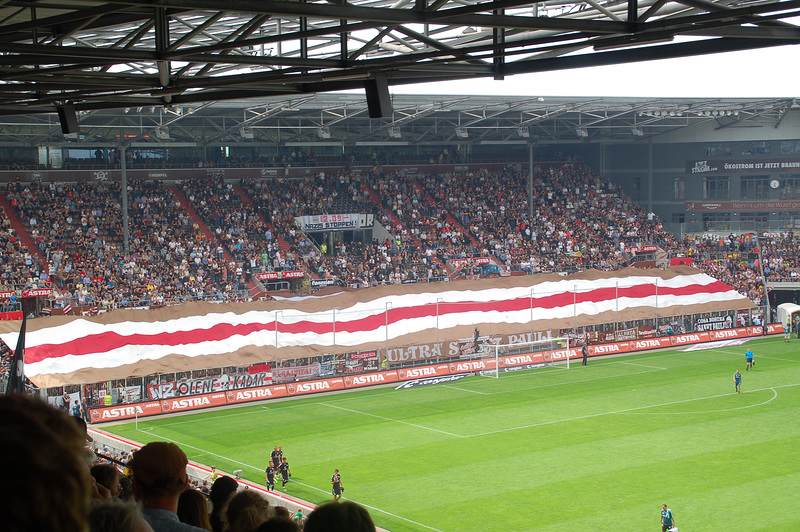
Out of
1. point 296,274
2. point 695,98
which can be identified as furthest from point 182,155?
point 695,98

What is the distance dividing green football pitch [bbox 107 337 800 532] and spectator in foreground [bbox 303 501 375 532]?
21.2 m

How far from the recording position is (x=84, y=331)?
3738 centimetres

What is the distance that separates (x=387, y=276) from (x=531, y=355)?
44.1 feet

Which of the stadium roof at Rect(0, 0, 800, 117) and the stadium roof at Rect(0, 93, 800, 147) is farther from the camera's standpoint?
the stadium roof at Rect(0, 93, 800, 147)

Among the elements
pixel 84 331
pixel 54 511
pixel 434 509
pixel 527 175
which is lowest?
pixel 434 509

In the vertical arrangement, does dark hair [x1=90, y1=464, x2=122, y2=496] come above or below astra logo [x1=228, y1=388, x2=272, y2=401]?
above

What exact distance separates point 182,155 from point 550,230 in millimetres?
27476

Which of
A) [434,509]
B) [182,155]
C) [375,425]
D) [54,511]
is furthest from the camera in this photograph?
[182,155]

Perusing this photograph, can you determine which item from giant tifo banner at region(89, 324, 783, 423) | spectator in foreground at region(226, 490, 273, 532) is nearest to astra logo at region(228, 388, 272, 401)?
giant tifo banner at region(89, 324, 783, 423)

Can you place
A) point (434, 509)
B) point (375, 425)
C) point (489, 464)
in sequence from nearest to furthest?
point (434, 509) → point (489, 464) → point (375, 425)

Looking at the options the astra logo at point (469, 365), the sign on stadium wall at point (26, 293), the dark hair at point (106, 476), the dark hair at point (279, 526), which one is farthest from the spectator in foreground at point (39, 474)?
the sign on stadium wall at point (26, 293)

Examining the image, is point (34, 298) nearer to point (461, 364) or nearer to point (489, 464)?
point (461, 364)

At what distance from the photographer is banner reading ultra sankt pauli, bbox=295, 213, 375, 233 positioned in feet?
199

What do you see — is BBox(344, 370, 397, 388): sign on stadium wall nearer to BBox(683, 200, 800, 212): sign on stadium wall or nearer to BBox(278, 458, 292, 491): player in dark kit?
BBox(278, 458, 292, 491): player in dark kit
